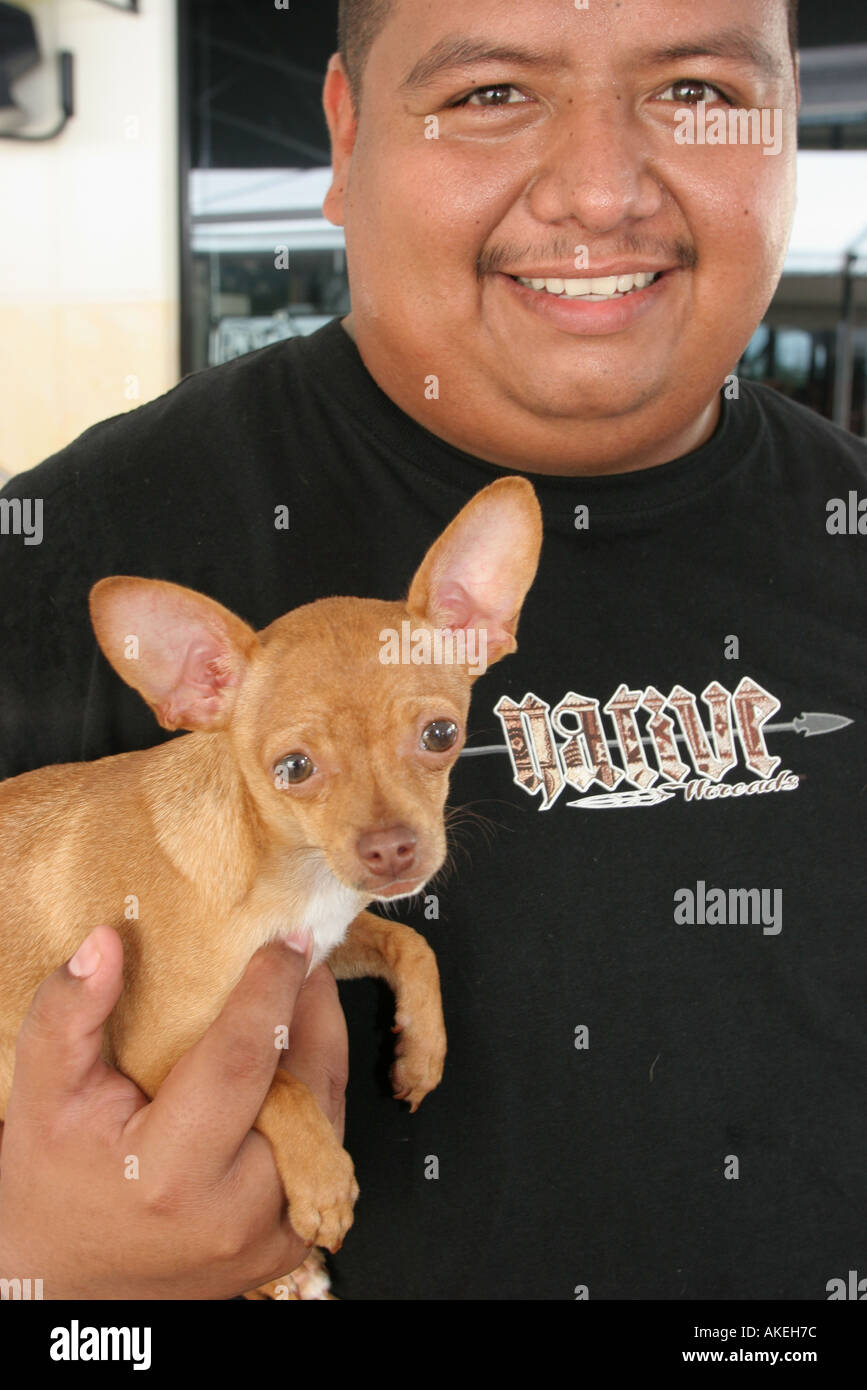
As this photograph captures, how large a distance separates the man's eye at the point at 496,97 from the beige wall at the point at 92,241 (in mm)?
992

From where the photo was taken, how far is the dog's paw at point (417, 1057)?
141cm

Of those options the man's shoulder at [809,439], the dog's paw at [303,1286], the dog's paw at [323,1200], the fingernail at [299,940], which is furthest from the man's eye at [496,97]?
the dog's paw at [303,1286]

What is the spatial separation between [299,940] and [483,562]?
52 centimetres

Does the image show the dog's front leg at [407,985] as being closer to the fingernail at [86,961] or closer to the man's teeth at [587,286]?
the fingernail at [86,961]

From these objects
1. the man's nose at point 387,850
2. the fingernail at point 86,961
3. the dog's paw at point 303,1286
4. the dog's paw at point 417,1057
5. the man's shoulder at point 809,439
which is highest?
the man's shoulder at point 809,439

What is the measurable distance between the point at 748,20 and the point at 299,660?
3.44 ft

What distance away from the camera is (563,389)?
1489mm

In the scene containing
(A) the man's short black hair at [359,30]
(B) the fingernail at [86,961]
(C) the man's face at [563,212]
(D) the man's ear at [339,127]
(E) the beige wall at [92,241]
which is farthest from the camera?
(E) the beige wall at [92,241]

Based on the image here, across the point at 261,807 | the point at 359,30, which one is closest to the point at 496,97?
the point at 359,30

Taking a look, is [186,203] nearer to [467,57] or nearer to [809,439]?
[467,57]

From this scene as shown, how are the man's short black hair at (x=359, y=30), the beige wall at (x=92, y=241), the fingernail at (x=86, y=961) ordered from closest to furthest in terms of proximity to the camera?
the fingernail at (x=86, y=961) < the man's short black hair at (x=359, y=30) < the beige wall at (x=92, y=241)

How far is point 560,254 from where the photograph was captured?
4.62 feet

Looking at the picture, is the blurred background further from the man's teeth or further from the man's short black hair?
the man's teeth
